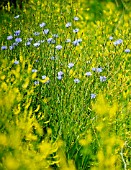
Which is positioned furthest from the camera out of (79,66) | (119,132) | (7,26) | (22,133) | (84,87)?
(7,26)

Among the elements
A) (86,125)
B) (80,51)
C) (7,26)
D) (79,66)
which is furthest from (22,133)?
(7,26)

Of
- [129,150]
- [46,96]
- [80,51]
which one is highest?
[80,51]

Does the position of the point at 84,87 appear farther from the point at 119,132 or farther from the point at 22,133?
the point at 22,133

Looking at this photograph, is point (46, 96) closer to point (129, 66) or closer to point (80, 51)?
point (80, 51)

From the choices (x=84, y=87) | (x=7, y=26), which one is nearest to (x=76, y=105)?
(x=84, y=87)

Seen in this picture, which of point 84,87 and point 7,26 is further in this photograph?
point 7,26

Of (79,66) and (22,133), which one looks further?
(79,66)

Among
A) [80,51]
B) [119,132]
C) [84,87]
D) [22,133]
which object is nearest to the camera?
[22,133]

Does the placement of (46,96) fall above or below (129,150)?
above

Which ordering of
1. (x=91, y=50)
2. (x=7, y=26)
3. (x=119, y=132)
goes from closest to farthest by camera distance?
(x=119, y=132)
(x=91, y=50)
(x=7, y=26)
